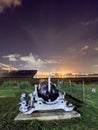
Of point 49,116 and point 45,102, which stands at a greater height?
point 45,102

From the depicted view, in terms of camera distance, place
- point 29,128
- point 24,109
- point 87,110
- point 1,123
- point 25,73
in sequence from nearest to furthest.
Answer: point 29,128, point 1,123, point 24,109, point 87,110, point 25,73

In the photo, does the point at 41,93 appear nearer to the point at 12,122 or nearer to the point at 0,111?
the point at 12,122

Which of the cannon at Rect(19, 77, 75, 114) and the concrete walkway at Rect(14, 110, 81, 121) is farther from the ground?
the cannon at Rect(19, 77, 75, 114)

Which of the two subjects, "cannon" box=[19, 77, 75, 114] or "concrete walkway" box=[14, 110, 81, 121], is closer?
"concrete walkway" box=[14, 110, 81, 121]

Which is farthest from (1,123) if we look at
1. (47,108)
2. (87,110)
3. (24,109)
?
(87,110)

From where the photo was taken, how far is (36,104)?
7.79m

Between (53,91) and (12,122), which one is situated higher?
(53,91)

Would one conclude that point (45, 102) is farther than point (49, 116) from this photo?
Yes

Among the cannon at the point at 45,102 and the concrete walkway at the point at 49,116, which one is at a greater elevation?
the cannon at the point at 45,102

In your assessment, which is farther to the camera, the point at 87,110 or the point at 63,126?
the point at 87,110

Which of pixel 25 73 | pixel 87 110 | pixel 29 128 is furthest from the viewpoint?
pixel 25 73

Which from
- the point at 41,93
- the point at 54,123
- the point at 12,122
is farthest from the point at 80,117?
the point at 12,122

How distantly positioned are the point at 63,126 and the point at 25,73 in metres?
76.1

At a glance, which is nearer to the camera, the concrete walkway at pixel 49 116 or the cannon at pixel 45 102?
the concrete walkway at pixel 49 116
